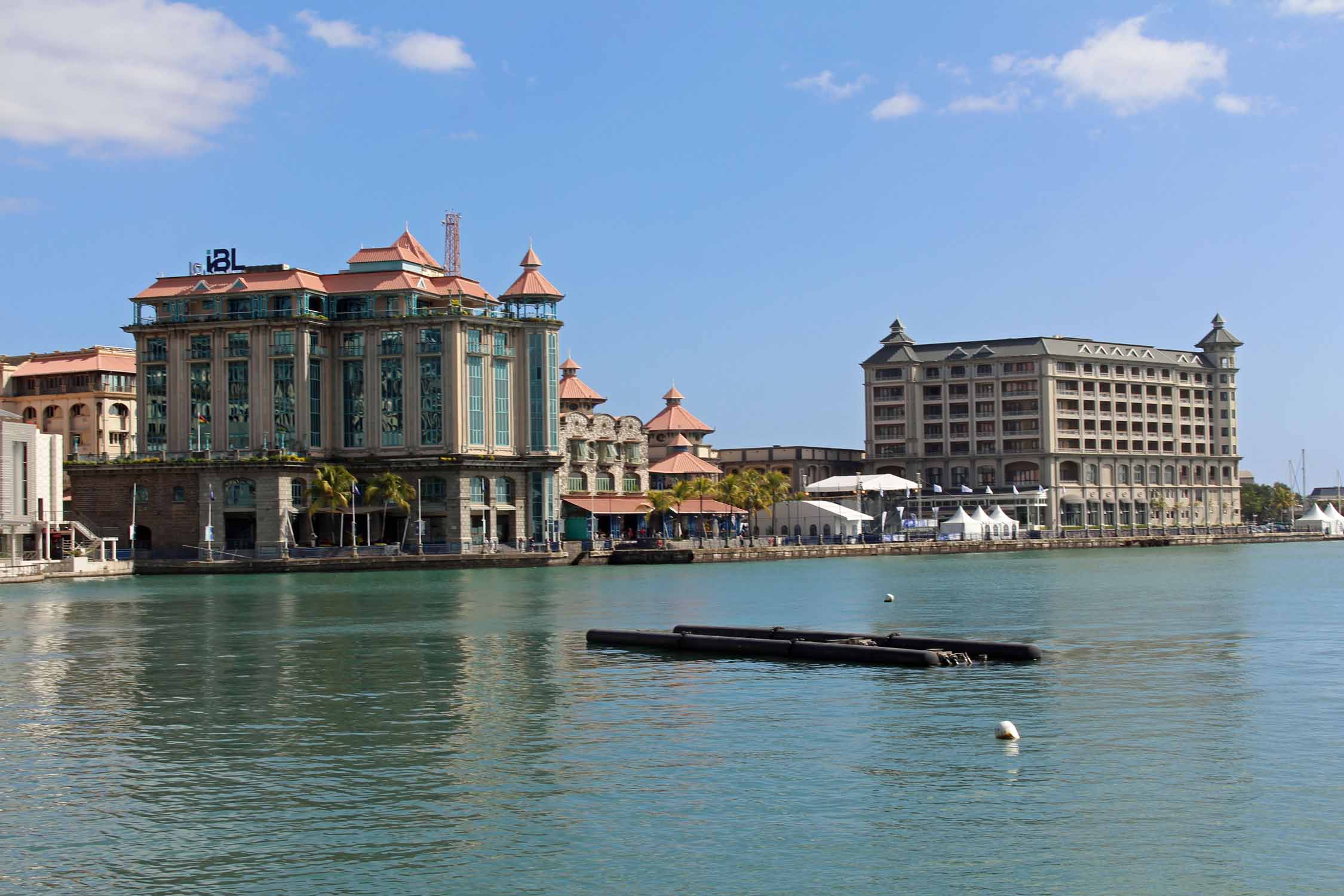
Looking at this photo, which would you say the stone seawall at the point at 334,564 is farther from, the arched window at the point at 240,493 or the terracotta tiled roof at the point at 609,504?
the terracotta tiled roof at the point at 609,504

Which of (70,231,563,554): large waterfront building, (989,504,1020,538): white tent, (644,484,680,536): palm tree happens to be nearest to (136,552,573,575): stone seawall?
(70,231,563,554): large waterfront building

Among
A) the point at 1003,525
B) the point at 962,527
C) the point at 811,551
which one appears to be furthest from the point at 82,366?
the point at 1003,525

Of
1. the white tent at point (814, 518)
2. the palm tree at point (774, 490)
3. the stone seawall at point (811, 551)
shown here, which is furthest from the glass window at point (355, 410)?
the white tent at point (814, 518)

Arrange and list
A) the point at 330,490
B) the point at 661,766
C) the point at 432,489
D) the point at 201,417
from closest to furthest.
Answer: the point at 661,766, the point at 330,490, the point at 432,489, the point at 201,417

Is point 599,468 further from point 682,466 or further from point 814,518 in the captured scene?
point 814,518

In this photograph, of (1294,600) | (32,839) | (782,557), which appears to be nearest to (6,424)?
(782,557)

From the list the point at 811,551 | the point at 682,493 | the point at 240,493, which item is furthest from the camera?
the point at 682,493

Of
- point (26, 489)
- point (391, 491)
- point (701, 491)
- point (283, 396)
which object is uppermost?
point (283, 396)

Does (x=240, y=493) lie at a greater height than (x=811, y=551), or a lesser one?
greater

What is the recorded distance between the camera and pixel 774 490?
180m

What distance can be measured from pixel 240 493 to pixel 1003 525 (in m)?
95.5

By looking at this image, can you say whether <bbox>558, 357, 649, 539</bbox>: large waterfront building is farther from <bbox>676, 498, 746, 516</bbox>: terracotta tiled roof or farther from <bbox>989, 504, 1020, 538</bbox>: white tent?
<bbox>989, 504, 1020, 538</bbox>: white tent

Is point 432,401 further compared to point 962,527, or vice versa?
point 962,527

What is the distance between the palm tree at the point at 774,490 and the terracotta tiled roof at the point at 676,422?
662 inches
